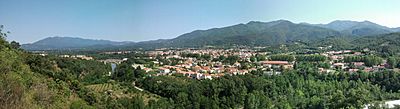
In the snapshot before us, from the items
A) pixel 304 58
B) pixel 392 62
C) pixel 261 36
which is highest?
pixel 261 36

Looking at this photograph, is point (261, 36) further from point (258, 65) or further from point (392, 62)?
point (392, 62)

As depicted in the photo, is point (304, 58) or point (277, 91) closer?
point (277, 91)

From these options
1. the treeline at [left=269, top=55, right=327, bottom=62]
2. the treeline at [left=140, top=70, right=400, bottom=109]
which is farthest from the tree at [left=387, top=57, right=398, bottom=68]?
the treeline at [left=140, top=70, right=400, bottom=109]

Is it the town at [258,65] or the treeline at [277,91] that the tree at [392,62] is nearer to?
the town at [258,65]

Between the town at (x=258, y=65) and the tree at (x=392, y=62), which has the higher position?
the tree at (x=392, y=62)

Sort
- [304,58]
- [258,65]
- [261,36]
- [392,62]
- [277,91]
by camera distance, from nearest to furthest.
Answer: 1. [277,91]
2. [392,62]
3. [258,65]
4. [304,58]
5. [261,36]

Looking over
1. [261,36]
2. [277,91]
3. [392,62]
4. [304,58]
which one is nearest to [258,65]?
[304,58]

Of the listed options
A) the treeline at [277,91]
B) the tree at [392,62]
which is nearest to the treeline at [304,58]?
the tree at [392,62]

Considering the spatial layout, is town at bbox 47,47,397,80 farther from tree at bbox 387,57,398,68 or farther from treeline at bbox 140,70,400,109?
treeline at bbox 140,70,400,109

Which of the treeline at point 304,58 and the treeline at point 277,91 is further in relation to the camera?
the treeline at point 304,58

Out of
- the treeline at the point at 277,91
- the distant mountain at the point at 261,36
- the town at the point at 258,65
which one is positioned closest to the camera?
the treeline at the point at 277,91

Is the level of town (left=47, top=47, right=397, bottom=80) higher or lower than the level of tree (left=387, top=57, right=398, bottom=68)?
lower

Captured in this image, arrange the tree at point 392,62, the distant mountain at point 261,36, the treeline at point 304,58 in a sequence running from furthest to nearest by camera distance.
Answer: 1. the distant mountain at point 261,36
2. the treeline at point 304,58
3. the tree at point 392,62
